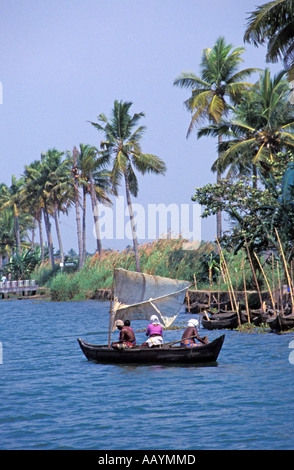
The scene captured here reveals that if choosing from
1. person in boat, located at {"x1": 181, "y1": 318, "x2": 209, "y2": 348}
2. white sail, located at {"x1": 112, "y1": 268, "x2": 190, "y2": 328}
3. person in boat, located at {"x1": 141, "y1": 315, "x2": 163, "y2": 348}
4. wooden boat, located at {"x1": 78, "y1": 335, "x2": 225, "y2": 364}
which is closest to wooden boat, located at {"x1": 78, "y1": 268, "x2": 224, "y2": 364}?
white sail, located at {"x1": 112, "y1": 268, "x2": 190, "y2": 328}

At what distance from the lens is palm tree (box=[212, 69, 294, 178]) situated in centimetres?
4128

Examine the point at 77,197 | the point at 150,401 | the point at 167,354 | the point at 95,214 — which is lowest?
the point at 150,401

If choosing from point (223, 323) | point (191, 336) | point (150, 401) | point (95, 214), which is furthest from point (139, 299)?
point (95, 214)

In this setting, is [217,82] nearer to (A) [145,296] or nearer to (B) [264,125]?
(B) [264,125]

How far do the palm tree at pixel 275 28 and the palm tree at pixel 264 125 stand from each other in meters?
10.3

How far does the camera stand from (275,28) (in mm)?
29844

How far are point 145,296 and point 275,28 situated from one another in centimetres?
1374

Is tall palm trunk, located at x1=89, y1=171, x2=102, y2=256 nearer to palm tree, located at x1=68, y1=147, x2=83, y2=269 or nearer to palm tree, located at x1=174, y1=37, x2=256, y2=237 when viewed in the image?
palm tree, located at x1=68, y1=147, x2=83, y2=269

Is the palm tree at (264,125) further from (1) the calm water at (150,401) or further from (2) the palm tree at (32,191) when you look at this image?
(2) the palm tree at (32,191)

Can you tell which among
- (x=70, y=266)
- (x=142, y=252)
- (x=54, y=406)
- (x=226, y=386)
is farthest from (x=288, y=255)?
(x=70, y=266)

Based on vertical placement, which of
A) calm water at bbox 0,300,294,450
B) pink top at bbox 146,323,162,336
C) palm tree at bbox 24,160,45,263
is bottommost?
calm water at bbox 0,300,294,450

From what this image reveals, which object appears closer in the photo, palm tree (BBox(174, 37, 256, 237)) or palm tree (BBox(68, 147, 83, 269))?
palm tree (BBox(174, 37, 256, 237))

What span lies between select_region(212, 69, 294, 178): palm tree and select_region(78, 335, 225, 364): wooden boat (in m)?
20.6

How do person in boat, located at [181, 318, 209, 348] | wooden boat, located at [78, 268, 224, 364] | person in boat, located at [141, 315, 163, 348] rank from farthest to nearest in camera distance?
wooden boat, located at [78, 268, 224, 364] → person in boat, located at [141, 315, 163, 348] → person in boat, located at [181, 318, 209, 348]
